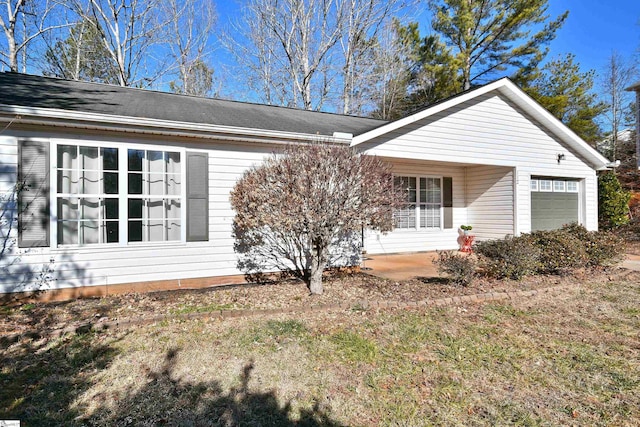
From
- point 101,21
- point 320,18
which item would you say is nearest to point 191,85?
point 101,21

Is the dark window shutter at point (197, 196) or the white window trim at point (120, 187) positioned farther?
the dark window shutter at point (197, 196)

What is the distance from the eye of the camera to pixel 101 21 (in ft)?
56.6

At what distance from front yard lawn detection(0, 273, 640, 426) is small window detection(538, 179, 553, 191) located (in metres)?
7.58

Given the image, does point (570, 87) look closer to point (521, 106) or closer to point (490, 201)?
point (521, 106)

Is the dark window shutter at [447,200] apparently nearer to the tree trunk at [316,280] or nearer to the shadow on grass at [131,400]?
the tree trunk at [316,280]

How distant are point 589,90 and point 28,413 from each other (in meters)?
25.6

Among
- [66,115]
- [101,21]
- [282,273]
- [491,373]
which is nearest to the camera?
[491,373]

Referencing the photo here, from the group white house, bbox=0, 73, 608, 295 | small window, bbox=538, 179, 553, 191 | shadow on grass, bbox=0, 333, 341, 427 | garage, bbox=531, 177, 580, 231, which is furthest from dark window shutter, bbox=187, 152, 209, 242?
small window, bbox=538, 179, 553, 191

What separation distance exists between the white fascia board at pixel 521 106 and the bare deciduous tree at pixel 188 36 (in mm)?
15389

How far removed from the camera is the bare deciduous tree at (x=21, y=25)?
15664mm

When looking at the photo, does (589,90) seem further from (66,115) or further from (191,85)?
(66,115)

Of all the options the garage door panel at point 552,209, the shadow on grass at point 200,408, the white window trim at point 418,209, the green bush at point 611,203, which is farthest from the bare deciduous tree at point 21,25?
the green bush at point 611,203

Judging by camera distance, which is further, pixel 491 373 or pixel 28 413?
pixel 491 373

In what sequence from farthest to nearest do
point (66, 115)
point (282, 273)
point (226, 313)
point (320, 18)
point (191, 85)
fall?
point (191, 85) → point (320, 18) → point (282, 273) → point (66, 115) → point (226, 313)
